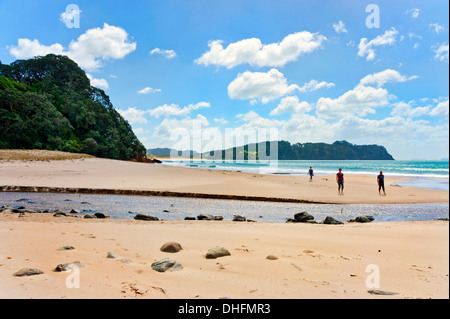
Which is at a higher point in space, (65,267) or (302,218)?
(65,267)

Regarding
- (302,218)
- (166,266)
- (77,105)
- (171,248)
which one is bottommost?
(302,218)

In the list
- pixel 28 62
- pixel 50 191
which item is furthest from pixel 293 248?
pixel 28 62

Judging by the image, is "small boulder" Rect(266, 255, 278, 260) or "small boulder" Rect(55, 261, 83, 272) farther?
"small boulder" Rect(266, 255, 278, 260)

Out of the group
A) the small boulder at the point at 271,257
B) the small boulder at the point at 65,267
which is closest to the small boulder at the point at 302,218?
the small boulder at the point at 271,257

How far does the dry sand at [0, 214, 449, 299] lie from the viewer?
3.09 meters

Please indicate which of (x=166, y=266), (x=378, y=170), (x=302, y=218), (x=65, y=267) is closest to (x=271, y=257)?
(x=166, y=266)

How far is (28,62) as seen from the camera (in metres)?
65.3

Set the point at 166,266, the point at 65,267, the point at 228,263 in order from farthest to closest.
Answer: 1. the point at 228,263
2. the point at 166,266
3. the point at 65,267

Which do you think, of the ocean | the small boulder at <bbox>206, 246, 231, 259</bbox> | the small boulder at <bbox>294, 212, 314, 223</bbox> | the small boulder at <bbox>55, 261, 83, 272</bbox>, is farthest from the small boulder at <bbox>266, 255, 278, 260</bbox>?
the ocean

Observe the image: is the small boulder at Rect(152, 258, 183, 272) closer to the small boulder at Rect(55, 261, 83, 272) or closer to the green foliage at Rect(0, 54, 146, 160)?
the small boulder at Rect(55, 261, 83, 272)

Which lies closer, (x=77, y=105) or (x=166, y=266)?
(x=166, y=266)

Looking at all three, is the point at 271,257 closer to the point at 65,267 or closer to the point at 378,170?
the point at 65,267

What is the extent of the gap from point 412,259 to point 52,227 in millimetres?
8445

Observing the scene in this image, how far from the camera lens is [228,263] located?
4379mm
